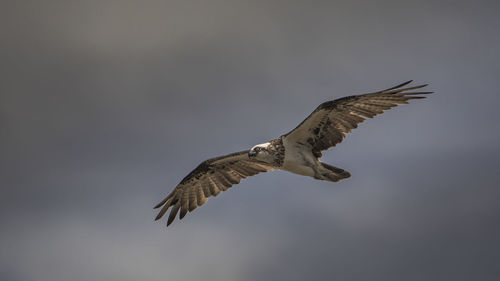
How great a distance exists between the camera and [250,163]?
58.9ft

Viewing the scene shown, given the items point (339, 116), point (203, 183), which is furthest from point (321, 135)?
point (203, 183)

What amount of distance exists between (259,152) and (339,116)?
227 cm

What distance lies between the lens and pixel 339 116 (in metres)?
15.9

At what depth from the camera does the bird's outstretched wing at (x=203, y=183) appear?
18188 millimetres

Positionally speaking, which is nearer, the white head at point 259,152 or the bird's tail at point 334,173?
the bird's tail at point 334,173

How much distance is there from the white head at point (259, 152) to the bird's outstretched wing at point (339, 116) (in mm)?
665

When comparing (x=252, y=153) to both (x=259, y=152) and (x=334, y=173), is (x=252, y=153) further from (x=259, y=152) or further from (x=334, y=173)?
(x=334, y=173)

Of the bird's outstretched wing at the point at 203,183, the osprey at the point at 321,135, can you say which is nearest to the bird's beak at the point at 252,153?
the osprey at the point at 321,135

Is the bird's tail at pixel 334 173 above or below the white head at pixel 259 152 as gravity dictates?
below

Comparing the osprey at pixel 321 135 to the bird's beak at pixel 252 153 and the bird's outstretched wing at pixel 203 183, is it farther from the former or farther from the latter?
the bird's outstretched wing at pixel 203 183

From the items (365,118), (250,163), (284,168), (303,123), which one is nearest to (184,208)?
(250,163)

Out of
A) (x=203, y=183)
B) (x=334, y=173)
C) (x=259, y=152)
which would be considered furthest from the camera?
(x=203, y=183)

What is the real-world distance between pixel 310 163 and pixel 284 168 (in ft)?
2.73

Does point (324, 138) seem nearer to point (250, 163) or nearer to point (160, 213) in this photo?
point (250, 163)
